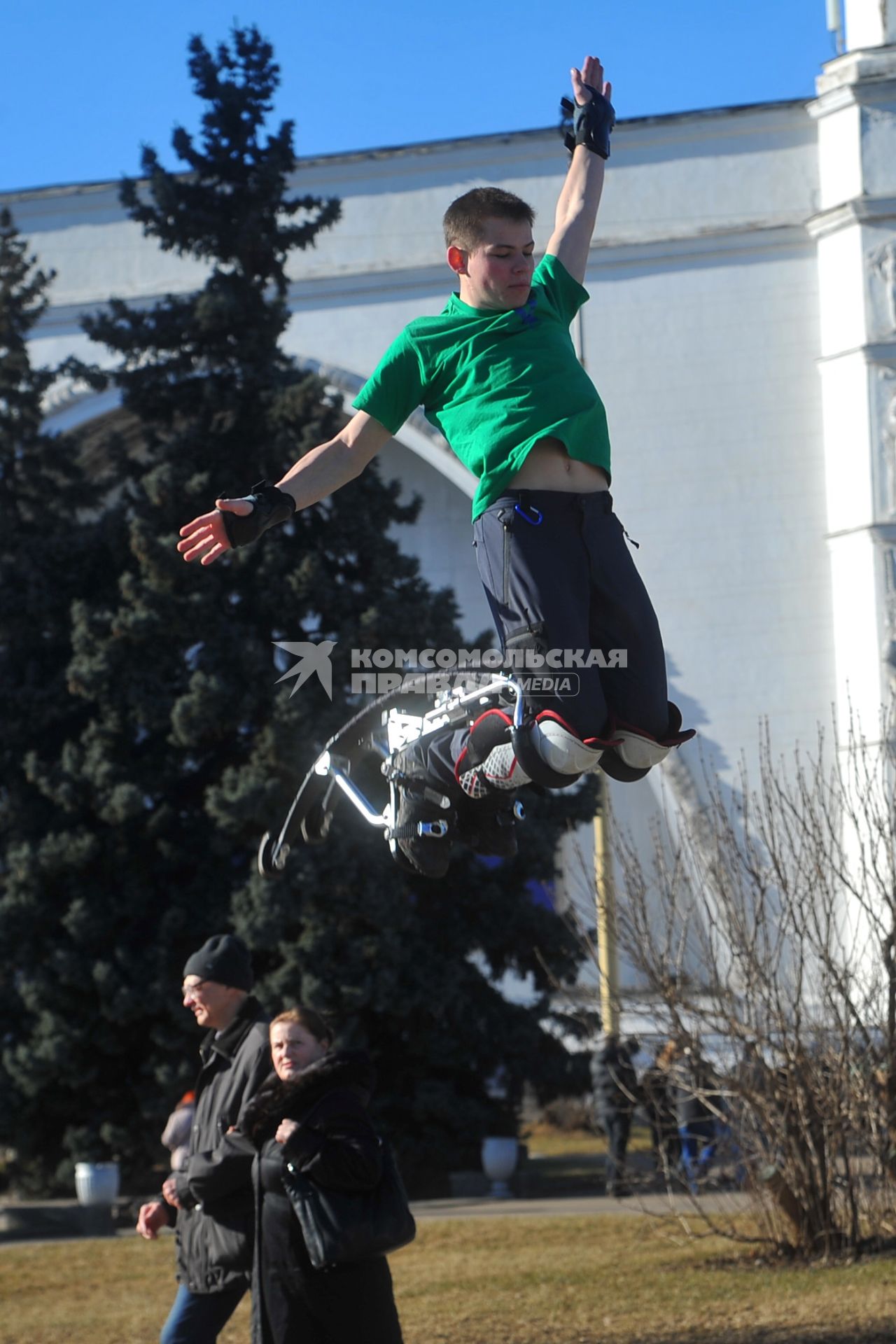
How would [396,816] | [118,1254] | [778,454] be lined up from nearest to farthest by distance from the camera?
[396,816] → [118,1254] → [778,454]

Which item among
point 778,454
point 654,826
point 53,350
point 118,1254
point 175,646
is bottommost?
point 118,1254

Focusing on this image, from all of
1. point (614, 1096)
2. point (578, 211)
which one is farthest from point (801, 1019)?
point (578, 211)

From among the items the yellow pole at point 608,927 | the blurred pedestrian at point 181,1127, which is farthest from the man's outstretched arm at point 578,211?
the yellow pole at point 608,927

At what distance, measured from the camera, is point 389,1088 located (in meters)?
18.3

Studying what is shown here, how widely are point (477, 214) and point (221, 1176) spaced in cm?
411

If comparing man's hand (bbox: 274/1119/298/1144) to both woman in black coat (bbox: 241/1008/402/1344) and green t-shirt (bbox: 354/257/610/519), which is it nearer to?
woman in black coat (bbox: 241/1008/402/1344)

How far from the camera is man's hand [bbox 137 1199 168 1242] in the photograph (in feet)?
24.0

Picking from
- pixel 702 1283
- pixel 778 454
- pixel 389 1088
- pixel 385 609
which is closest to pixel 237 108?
pixel 385 609

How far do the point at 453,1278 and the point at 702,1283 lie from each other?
209cm

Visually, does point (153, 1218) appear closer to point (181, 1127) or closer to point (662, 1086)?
point (181, 1127)

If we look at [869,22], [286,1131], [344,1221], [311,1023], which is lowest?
[344,1221]

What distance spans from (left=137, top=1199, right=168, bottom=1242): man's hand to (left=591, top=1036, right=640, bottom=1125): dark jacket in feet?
29.5

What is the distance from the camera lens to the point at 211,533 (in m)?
4.76

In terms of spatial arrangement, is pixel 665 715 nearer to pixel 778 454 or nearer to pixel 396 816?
pixel 396 816
